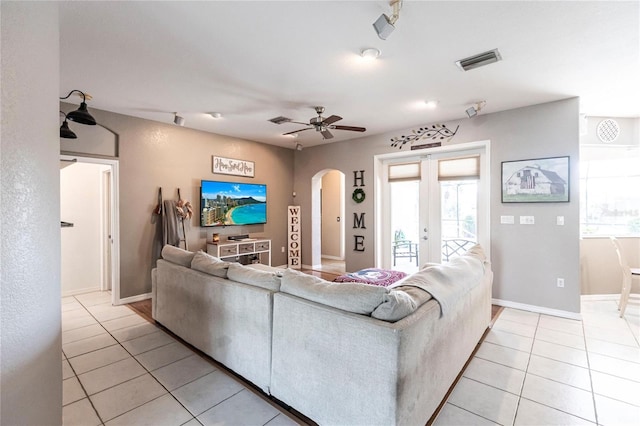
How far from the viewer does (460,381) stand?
7.56 ft

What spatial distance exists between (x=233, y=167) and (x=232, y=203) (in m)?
0.69

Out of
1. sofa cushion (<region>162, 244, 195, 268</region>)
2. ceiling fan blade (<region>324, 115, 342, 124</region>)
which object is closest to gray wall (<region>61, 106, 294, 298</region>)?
sofa cushion (<region>162, 244, 195, 268</region>)

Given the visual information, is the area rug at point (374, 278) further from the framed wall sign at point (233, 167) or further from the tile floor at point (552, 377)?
the framed wall sign at point (233, 167)

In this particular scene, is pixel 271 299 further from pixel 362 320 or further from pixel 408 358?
pixel 408 358

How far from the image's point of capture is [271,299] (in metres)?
2.07

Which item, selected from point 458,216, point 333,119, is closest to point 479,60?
point 333,119

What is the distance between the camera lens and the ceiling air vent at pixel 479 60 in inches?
102

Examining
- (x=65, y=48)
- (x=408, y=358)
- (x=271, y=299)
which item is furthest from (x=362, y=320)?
(x=65, y=48)

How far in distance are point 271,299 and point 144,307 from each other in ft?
9.72

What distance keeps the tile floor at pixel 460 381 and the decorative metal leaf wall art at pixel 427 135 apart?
111 inches

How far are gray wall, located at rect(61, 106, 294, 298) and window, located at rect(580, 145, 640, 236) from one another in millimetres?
5943

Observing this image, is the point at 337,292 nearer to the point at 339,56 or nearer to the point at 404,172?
the point at 339,56

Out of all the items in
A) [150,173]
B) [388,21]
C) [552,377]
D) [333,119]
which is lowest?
[552,377]

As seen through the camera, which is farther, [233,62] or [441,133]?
[441,133]
